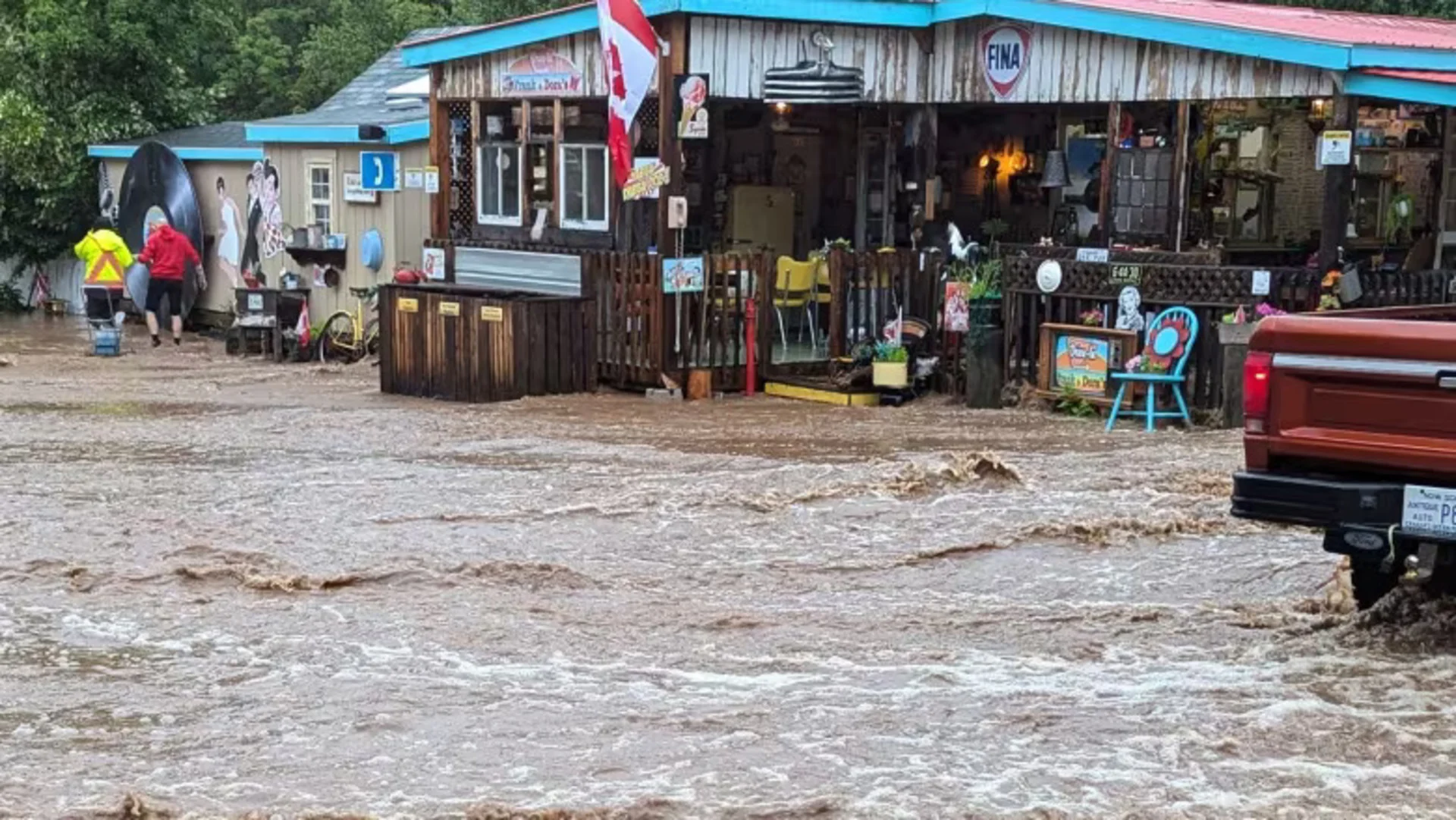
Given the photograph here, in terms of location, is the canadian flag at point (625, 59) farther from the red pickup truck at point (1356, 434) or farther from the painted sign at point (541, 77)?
the red pickup truck at point (1356, 434)

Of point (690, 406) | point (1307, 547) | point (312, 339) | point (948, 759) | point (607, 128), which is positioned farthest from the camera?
point (312, 339)

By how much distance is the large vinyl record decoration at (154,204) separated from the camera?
2633 cm

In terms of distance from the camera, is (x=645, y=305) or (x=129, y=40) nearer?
(x=645, y=305)

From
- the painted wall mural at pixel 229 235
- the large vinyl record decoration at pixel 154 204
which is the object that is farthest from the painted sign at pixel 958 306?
the large vinyl record decoration at pixel 154 204

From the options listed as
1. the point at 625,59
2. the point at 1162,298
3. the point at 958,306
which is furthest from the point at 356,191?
the point at 1162,298

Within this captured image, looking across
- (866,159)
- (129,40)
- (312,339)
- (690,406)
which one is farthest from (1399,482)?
(129,40)

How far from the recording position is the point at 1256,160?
19016mm

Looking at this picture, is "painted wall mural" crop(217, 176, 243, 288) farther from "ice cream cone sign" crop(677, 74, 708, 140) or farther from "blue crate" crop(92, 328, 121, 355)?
"ice cream cone sign" crop(677, 74, 708, 140)

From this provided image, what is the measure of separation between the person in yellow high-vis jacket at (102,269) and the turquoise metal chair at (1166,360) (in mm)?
15495

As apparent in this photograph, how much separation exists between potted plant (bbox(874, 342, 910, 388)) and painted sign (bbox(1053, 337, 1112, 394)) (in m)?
1.50

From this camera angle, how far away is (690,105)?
672 inches

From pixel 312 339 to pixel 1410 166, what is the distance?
519 inches

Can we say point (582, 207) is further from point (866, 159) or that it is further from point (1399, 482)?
point (1399, 482)

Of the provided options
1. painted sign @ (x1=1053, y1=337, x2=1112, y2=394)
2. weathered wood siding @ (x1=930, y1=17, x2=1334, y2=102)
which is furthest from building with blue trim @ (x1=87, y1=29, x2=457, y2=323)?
painted sign @ (x1=1053, y1=337, x2=1112, y2=394)
